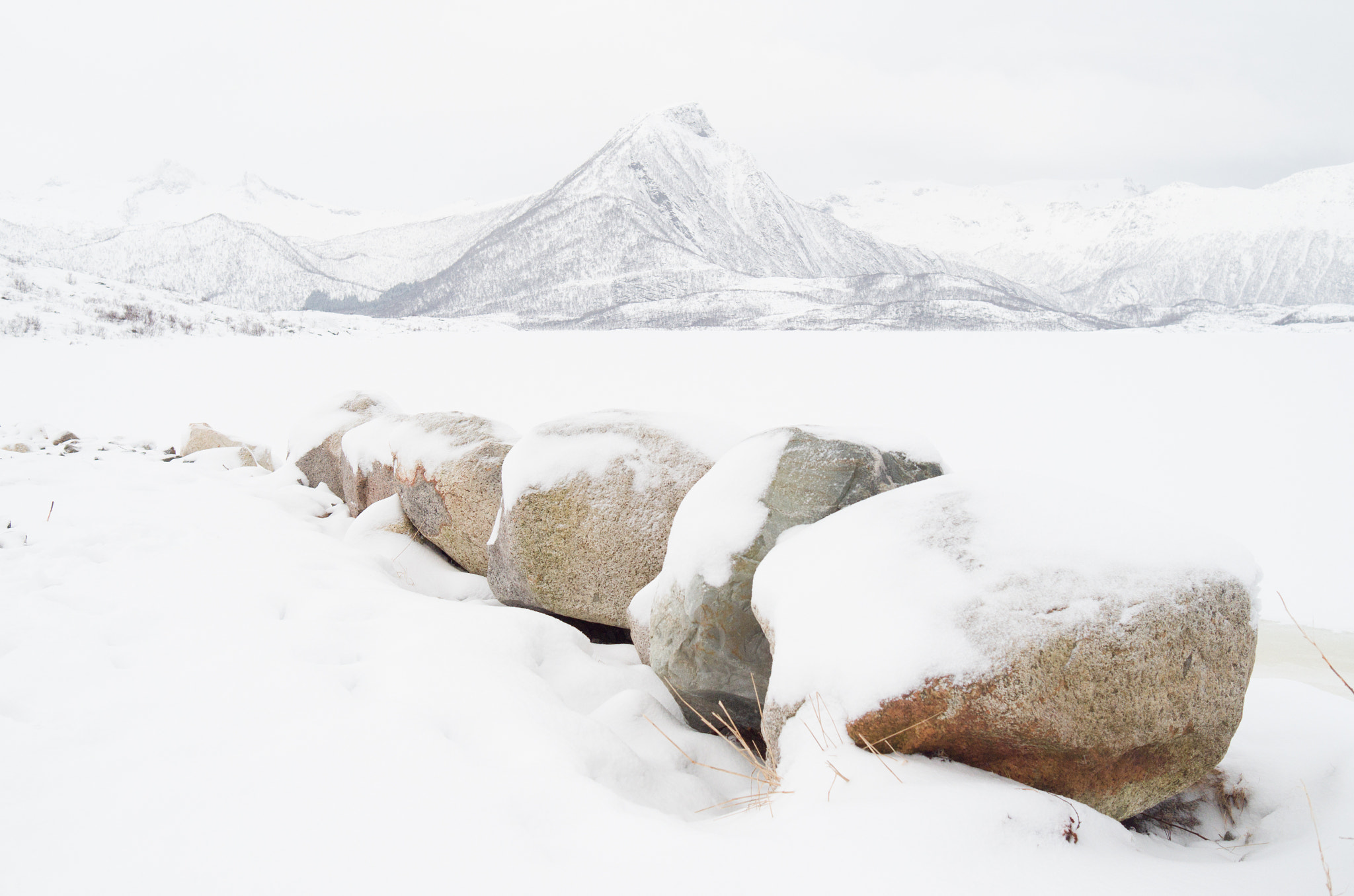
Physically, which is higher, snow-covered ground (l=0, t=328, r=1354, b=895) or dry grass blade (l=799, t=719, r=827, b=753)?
dry grass blade (l=799, t=719, r=827, b=753)

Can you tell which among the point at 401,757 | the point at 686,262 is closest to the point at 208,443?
the point at 401,757

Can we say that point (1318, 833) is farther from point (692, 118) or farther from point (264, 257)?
point (692, 118)

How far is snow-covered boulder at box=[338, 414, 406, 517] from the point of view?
5480 millimetres

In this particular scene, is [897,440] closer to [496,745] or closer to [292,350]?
[496,745]

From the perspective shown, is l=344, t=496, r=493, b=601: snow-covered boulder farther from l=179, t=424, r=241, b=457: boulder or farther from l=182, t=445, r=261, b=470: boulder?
l=179, t=424, r=241, b=457: boulder

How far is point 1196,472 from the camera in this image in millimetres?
8250

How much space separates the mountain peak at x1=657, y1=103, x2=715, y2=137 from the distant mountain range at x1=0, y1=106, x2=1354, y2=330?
0.44 meters

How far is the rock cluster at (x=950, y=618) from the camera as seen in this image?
183 centimetres

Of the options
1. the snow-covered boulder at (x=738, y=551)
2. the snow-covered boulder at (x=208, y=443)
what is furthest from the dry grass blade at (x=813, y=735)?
the snow-covered boulder at (x=208, y=443)

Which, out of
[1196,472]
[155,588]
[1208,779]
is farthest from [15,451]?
[1196,472]

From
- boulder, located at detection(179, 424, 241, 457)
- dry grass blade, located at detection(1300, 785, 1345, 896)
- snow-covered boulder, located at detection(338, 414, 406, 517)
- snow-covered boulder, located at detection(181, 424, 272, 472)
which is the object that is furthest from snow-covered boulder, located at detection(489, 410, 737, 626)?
boulder, located at detection(179, 424, 241, 457)

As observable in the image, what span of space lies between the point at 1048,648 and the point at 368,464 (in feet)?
17.8

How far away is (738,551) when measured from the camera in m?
2.68

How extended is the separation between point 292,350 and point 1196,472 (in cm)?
2317
